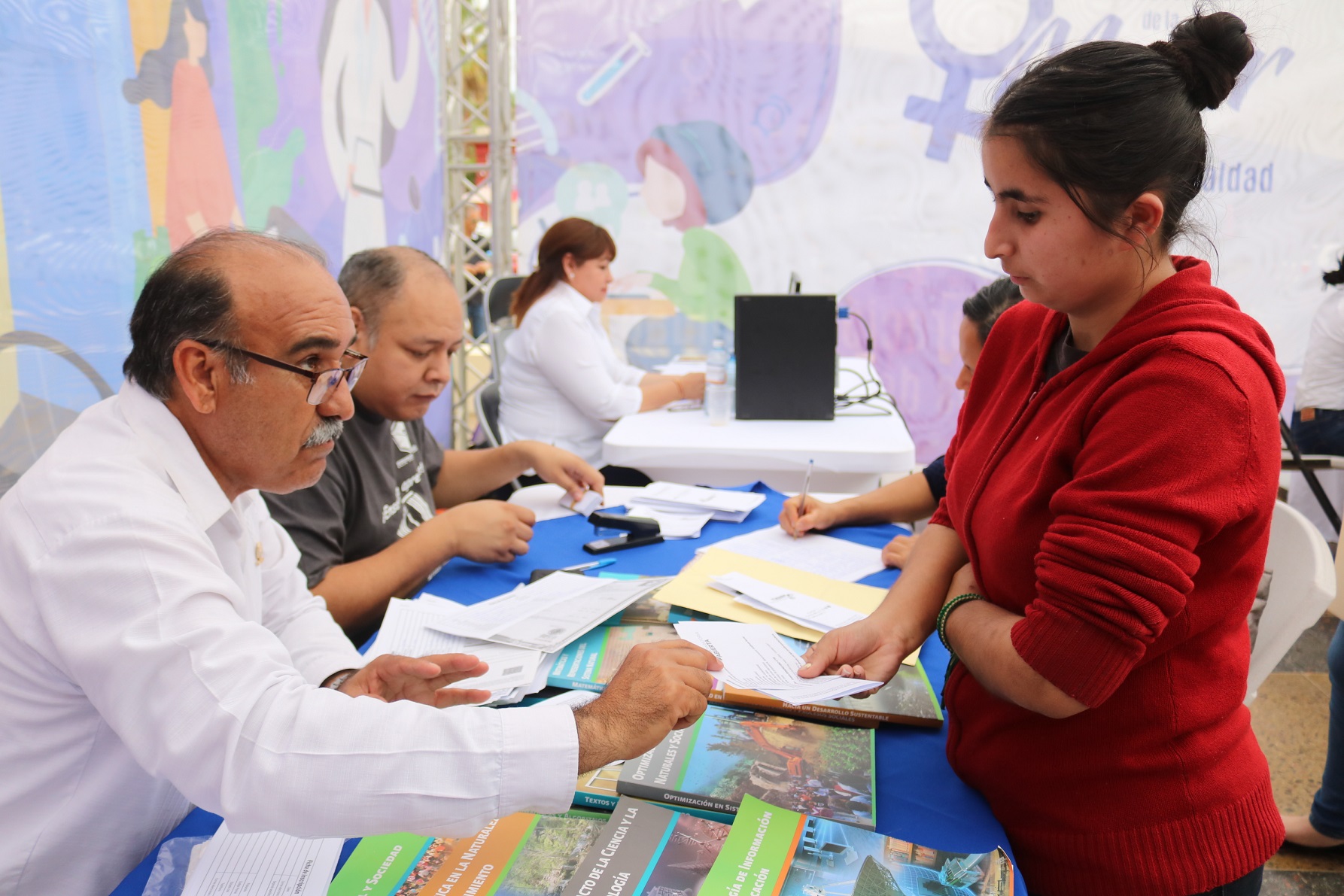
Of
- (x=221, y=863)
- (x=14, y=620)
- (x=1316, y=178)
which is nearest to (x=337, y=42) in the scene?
(x=14, y=620)

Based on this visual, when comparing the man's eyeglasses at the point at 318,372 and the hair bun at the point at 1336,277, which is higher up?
the man's eyeglasses at the point at 318,372

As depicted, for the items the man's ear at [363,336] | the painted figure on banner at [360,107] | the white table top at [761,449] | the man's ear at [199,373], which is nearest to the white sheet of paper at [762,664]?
the man's ear at [199,373]

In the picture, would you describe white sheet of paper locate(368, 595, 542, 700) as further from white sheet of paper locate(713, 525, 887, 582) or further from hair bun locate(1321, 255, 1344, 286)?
hair bun locate(1321, 255, 1344, 286)

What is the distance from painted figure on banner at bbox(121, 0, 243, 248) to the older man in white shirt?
125 centimetres

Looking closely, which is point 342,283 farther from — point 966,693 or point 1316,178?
point 1316,178

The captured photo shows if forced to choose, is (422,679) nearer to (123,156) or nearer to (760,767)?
(760,767)

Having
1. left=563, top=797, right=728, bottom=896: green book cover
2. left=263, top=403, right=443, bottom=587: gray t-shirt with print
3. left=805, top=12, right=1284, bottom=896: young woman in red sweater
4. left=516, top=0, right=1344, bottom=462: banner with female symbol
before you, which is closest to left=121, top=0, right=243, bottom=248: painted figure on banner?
left=263, top=403, right=443, bottom=587: gray t-shirt with print

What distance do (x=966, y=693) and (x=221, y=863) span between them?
0.87 metres

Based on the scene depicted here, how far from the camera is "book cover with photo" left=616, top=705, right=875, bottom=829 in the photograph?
97 centimetres

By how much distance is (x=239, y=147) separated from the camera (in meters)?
2.55

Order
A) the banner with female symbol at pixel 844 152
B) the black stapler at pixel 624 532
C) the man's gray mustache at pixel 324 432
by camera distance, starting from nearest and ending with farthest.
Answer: the man's gray mustache at pixel 324 432
the black stapler at pixel 624 532
the banner with female symbol at pixel 844 152

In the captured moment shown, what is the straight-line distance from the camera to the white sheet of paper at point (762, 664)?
1.01 meters

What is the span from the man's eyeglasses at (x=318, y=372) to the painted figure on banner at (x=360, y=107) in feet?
8.24

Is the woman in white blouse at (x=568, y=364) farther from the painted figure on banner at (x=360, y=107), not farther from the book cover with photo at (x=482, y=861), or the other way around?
→ the book cover with photo at (x=482, y=861)
